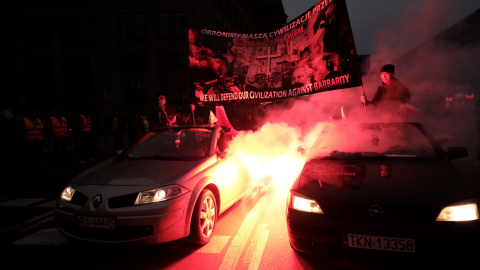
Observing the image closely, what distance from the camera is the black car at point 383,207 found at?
8.39ft

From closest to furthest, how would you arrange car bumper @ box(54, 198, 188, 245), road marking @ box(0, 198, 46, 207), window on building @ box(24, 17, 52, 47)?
car bumper @ box(54, 198, 188, 245) → road marking @ box(0, 198, 46, 207) → window on building @ box(24, 17, 52, 47)

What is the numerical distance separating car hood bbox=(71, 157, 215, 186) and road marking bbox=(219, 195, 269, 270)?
94 centimetres

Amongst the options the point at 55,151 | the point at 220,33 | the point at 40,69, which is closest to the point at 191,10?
the point at 40,69

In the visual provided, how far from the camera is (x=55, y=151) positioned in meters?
10.6

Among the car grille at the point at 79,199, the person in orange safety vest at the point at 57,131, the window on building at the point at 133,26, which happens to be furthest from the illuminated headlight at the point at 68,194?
the window on building at the point at 133,26

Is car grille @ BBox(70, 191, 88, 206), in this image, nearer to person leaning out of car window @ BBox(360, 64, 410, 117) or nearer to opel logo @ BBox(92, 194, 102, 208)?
opel logo @ BBox(92, 194, 102, 208)

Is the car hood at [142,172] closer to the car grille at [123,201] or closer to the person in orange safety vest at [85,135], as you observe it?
the car grille at [123,201]

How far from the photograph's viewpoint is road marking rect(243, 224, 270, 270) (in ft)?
11.0

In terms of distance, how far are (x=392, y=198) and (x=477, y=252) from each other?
0.68 metres

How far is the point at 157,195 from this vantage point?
3.39 meters

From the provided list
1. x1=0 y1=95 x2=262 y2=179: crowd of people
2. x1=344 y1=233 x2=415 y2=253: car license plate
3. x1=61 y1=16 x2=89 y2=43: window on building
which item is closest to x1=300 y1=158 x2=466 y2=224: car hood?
x1=344 y1=233 x2=415 y2=253: car license plate

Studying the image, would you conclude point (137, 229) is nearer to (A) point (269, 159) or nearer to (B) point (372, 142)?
(B) point (372, 142)

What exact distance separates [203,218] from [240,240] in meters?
0.52

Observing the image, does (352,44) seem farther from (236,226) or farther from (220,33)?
(236,226)
